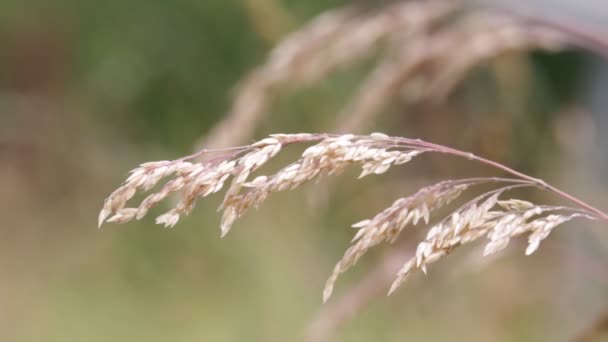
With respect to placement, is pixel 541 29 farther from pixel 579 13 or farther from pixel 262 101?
pixel 262 101

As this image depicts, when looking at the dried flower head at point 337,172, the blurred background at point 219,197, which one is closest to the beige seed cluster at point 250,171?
the dried flower head at point 337,172

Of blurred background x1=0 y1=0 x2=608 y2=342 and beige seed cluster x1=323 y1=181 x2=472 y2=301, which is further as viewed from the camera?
blurred background x1=0 y1=0 x2=608 y2=342

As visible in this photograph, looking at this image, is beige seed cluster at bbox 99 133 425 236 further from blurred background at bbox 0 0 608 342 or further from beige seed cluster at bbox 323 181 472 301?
blurred background at bbox 0 0 608 342

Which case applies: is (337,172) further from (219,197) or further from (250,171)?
(219,197)

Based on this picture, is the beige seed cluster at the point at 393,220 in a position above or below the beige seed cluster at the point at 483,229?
above

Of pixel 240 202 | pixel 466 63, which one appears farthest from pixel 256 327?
pixel 240 202

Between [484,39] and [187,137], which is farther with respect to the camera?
[187,137]

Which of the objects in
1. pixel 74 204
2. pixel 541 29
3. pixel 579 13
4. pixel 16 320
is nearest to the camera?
pixel 541 29

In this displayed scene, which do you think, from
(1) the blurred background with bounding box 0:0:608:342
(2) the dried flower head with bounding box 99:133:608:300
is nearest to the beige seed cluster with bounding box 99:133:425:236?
(2) the dried flower head with bounding box 99:133:608:300

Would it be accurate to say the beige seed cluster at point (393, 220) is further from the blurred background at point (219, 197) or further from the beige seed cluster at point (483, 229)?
the blurred background at point (219, 197)
